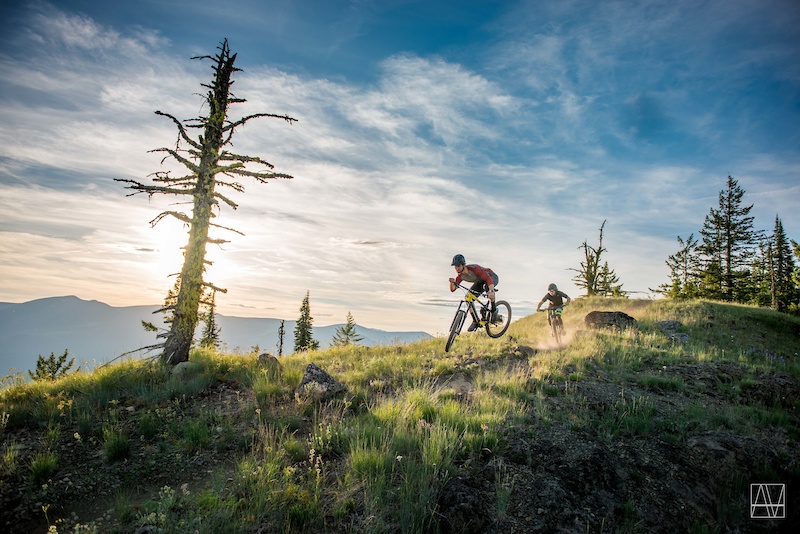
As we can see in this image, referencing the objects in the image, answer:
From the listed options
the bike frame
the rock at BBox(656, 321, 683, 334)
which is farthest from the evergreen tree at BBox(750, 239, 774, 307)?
the bike frame

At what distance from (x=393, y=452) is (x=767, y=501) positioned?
6194 mm

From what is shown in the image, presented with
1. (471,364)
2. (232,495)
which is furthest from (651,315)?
(232,495)

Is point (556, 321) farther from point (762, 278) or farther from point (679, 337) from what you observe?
point (762, 278)

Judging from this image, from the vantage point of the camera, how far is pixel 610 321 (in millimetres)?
21172

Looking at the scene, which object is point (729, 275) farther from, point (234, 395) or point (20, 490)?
point (20, 490)

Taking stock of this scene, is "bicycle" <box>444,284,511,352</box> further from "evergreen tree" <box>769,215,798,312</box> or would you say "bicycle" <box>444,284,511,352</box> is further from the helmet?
"evergreen tree" <box>769,215,798,312</box>

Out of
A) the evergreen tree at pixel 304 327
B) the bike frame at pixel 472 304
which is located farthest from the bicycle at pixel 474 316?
the evergreen tree at pixel 304 327

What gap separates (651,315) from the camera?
25.6 metres

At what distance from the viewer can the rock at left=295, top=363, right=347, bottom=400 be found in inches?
335

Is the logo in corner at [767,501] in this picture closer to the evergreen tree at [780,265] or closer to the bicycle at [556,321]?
the bicycle at [556,321]

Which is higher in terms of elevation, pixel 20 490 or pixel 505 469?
pixel 505 469

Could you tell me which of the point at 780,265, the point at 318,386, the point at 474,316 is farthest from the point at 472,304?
the point at 780,265

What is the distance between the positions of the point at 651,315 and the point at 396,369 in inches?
883

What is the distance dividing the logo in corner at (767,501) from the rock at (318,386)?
7648 mm
